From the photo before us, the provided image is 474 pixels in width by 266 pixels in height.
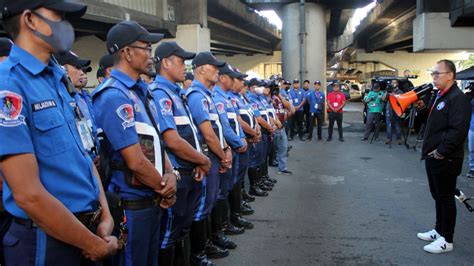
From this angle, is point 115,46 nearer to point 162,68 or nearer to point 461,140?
point 162,68

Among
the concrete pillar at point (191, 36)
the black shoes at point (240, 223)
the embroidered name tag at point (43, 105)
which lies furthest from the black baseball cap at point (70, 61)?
the concrete pillar at point (191, 36)

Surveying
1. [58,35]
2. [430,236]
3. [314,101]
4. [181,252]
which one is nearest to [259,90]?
[430,236]

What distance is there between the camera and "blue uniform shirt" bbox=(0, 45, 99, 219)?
5.47 ft

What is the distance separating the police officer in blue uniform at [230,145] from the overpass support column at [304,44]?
13.0m

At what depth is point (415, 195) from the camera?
6.89 metres

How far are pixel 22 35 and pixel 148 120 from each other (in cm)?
101

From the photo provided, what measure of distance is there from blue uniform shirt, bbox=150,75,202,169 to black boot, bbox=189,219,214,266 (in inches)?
34.3

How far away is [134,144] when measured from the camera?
2.52 meters

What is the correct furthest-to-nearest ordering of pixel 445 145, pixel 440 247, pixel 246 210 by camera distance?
pixel 246 210 < pixel 440 247 < pixel 445 145

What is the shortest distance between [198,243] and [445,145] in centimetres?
276

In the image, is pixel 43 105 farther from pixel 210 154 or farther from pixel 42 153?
pixel 210 154

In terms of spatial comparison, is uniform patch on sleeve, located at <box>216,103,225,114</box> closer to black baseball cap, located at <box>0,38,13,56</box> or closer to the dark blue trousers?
the dark blue trousers

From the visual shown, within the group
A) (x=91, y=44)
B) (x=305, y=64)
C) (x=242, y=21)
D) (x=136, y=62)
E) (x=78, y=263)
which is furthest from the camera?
(x=242, y=21)

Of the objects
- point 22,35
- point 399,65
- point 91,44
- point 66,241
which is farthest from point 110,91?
point 399,65
